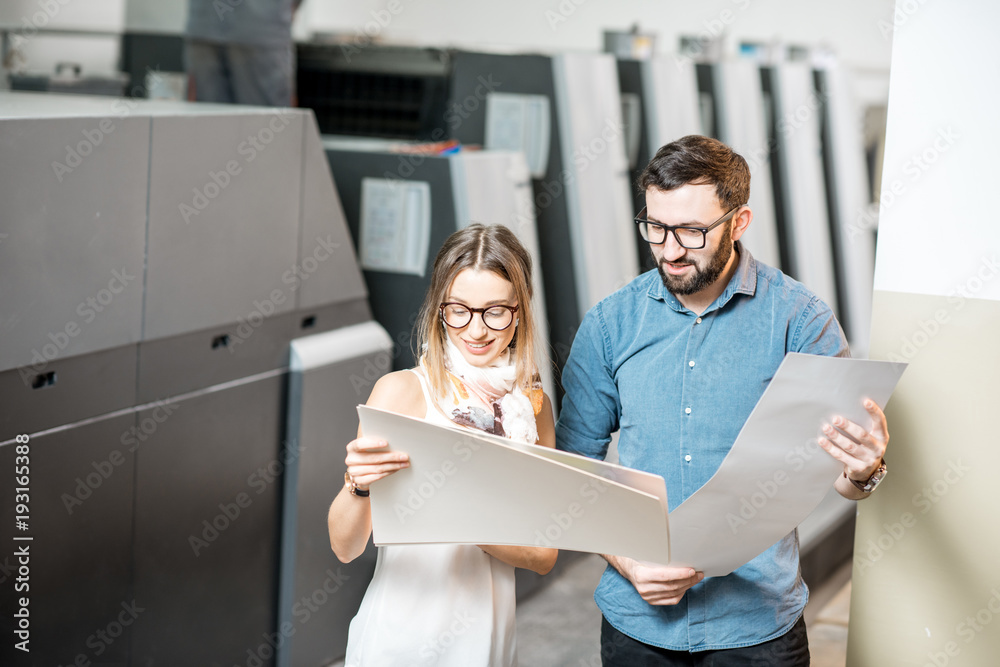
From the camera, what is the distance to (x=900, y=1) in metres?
1.55

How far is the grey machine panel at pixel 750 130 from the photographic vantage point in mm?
4535

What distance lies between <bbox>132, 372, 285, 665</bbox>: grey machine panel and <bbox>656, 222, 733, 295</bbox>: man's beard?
1.25 metres

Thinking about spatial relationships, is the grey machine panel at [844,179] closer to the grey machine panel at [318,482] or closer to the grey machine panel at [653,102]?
the grey machine panel at [653,102]

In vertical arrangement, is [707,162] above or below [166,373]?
above

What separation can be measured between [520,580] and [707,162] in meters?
2.09

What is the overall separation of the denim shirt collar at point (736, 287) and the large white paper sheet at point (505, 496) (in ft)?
1.17

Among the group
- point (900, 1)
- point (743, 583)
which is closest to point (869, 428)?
point (743, 583)

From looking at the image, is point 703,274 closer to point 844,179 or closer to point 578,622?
point 578,622

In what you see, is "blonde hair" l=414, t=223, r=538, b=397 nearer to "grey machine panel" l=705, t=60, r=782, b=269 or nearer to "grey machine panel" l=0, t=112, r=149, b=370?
"grey machine panel" l=0, t=112, r=149, b=370

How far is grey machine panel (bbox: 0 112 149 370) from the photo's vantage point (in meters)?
1.72

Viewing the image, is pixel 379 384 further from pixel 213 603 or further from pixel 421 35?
pixel 421 35

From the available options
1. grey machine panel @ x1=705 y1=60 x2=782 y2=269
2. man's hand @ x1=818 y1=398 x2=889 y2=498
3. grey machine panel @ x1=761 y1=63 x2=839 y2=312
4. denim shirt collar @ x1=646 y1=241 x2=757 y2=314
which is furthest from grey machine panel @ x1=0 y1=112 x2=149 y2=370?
grey machine panel @ x1=761 y1=63 x2=839 y2=312

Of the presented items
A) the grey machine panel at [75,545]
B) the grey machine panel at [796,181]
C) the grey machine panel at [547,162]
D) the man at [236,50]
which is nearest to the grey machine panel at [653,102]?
the grey machine panel at [547,162]

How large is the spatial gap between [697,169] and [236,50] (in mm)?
2361
